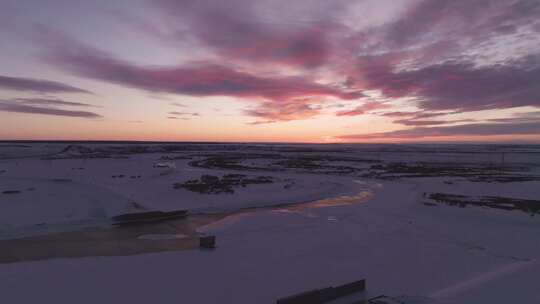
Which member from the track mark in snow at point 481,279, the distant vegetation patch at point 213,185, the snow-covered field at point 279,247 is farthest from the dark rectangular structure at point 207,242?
the distant vegetation patch at point 213,185

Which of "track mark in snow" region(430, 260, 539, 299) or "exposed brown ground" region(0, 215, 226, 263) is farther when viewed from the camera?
"exposed brown ground" region(0, 215, 226, 263)

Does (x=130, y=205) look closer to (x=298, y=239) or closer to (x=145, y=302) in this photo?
(x=298, y=239)

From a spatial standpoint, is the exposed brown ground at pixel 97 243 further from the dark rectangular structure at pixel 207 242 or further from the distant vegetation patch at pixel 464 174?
the distant vegetation patch at pixel 464 174

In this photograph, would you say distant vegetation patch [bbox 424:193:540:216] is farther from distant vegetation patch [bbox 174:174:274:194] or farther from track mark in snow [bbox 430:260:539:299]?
distant vegetation patch [bbox 174:174:274:194]

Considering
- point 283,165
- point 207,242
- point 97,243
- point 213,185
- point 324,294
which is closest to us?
point 324,294

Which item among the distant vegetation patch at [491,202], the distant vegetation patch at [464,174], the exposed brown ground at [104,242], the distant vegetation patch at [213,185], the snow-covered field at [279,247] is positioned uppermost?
the distant vegetation patch at [464,174]

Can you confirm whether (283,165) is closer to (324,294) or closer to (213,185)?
(213,185)

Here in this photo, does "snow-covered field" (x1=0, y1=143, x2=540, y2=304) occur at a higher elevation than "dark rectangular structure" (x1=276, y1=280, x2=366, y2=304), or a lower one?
lower

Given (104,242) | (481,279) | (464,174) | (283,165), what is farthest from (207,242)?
(283,165)

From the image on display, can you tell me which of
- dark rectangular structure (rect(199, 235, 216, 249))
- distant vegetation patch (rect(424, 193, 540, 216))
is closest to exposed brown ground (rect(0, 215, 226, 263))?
dark rectangular structure (rect(199, 235, 216, 249))

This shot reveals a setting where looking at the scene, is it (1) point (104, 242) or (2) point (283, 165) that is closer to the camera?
(1) point (104, 242)
